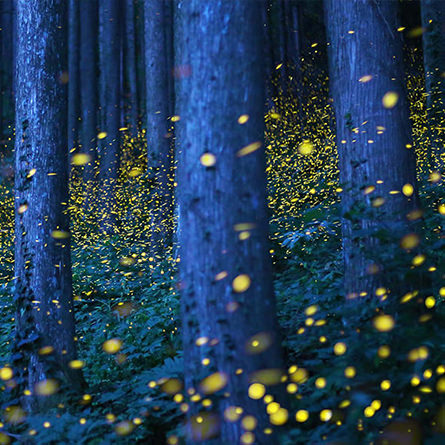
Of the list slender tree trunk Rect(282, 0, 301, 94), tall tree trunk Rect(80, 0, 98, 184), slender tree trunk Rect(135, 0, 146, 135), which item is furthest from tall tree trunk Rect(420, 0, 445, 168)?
slender tree trunk Rect(135, 0, 146, 135)

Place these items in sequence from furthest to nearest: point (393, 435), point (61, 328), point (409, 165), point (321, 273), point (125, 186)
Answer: point (125, 186) < point (321, 273) < point (61, 328) < point (409, 165) < point (393, 435)

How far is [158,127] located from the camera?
11148 millimetres

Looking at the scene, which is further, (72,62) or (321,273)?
(72,62)

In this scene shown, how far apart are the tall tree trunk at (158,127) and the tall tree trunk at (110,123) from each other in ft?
8.15

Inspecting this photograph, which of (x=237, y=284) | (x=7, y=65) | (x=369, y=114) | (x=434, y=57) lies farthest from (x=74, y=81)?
(x=237, y=284)

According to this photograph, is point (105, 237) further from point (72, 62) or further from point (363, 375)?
point (363, 375)

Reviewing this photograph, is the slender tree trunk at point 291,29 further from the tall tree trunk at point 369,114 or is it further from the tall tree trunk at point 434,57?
the tall tree trunk at point 369,114

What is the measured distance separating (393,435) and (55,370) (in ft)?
9.49

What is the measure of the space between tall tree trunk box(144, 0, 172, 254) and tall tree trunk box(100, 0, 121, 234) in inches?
97.8

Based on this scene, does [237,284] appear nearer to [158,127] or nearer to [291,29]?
[158,127]

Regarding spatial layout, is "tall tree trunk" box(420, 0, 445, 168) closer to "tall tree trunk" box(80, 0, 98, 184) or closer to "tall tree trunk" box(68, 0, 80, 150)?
"tall tree trunk" box(80, 0, 98, 184)

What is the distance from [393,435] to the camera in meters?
2.91

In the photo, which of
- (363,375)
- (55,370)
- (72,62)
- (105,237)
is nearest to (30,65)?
(55,370)

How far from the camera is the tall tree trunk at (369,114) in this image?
4355 millimetres
